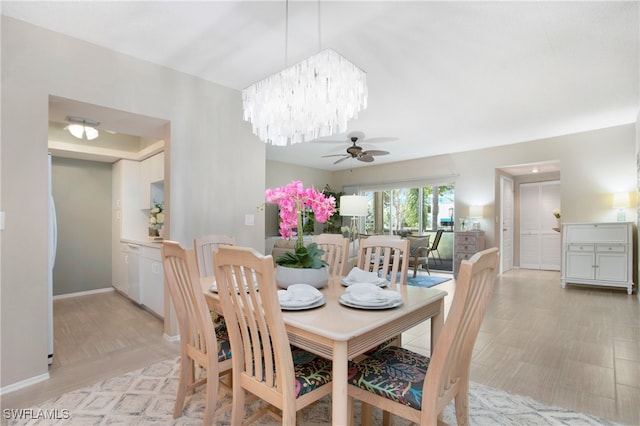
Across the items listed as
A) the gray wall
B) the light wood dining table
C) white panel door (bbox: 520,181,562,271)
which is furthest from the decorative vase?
white panel door (bbox: 520,181,562,271)

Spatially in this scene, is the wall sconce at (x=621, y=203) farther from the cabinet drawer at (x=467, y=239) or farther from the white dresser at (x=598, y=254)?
the cabinet drawer at (x=467, y=239)

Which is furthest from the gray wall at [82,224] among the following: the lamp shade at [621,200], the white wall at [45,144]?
the lamp shade at [621,200]

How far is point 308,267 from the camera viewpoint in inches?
72.5

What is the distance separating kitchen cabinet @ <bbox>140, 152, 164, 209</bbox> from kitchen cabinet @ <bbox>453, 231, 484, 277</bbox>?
5.48 meters

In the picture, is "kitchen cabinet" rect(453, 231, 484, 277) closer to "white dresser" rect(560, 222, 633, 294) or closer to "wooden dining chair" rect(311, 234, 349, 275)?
"white dresser" rect(560, 222, 633, 294)

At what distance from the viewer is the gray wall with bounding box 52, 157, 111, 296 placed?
15.3 ft

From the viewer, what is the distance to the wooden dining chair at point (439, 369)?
114 centimetres

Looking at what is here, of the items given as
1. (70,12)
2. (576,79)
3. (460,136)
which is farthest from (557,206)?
(70,12)

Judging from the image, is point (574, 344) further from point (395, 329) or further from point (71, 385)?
point (71, 385)

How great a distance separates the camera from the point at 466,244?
254 inches

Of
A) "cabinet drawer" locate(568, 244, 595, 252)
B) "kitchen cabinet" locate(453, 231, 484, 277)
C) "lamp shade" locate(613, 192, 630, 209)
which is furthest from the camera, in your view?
"kitchen cabinet" locate(453, 231, 484, 277)

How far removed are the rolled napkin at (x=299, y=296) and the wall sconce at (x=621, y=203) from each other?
5.73 m

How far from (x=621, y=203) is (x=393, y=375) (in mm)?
5646

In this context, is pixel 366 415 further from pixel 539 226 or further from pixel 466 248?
pixel 539 226
